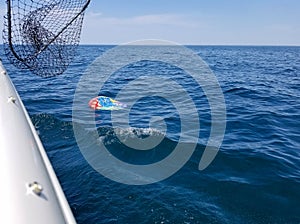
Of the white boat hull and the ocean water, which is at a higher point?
the white boat hull

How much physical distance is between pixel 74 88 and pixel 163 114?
722 cm

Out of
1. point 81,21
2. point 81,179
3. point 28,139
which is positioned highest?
point 81,21

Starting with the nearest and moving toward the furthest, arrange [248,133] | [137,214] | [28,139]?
[28,139], [137,214], [248,133]

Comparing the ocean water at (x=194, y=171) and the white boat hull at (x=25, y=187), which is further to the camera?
the ocean water at (x=194, y=171)

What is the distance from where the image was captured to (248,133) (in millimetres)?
7965

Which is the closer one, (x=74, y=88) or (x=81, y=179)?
(x=81, y=179)

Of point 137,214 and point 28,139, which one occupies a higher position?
point 28,139

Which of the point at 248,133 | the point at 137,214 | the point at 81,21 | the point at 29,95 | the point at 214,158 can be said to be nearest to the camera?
the point at 137,214

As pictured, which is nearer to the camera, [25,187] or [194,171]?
[25,187]

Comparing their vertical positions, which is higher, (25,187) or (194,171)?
(25,187)

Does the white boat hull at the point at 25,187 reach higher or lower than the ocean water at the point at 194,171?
higher

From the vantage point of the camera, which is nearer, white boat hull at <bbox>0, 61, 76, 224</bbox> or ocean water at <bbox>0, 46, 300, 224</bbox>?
white boat hull at <bbox>0, 61, 76, 224</bbox>

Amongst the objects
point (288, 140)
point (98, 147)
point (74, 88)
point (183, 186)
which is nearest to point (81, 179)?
point (98, 147)

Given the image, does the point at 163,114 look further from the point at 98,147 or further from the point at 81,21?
the point at 81,21
